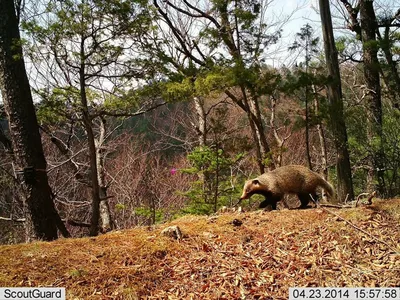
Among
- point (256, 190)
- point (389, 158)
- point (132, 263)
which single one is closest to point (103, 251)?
point (132, 263)

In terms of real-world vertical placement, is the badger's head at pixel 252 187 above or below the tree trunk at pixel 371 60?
below

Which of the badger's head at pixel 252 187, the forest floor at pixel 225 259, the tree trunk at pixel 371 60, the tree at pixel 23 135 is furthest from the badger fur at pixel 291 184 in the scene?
the tree at pixel 23 135

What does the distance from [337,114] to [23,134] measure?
4.53 m

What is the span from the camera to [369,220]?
3.32 m

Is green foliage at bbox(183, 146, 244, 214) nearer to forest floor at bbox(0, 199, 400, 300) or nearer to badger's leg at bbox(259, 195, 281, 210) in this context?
badger's leg at bbox(259, 195, 281, 210)

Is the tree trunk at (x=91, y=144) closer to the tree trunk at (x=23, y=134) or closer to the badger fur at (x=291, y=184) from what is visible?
the tree trunk at (x=23, y=134)

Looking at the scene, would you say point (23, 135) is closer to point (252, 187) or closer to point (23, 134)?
point (23, 134)

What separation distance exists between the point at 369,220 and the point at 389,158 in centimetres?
250

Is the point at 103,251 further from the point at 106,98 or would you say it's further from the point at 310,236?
the point at 106,98

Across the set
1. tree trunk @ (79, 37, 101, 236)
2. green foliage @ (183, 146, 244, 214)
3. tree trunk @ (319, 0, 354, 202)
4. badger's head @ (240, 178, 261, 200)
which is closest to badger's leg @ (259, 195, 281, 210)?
badger's head @ (240, 178, 261, 200)

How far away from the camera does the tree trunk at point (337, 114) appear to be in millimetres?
5781

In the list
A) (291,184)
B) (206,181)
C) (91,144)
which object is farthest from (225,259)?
(206,181)

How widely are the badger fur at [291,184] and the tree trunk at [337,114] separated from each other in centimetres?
53

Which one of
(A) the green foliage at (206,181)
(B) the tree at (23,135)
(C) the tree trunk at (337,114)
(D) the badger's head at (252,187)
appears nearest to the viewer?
(B) the tree at (23,135)
